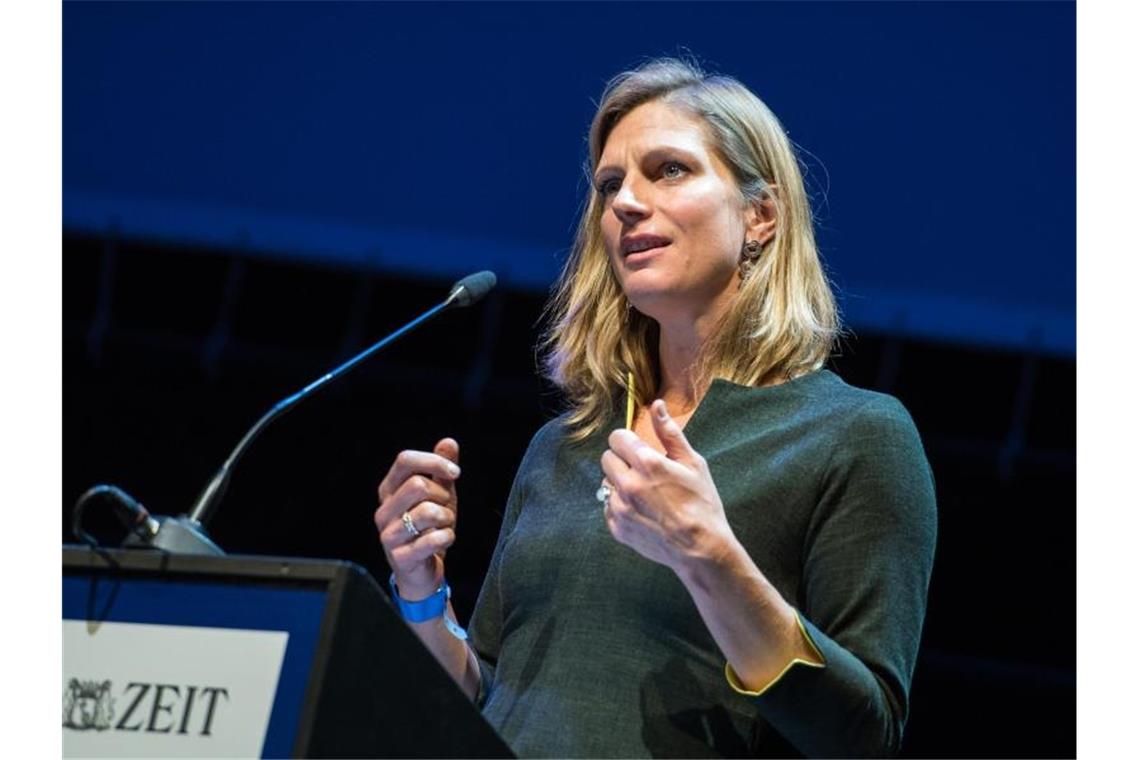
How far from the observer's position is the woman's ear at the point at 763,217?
170 cm

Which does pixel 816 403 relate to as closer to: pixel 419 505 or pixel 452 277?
pixel 419 505

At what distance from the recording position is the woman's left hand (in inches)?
46.4

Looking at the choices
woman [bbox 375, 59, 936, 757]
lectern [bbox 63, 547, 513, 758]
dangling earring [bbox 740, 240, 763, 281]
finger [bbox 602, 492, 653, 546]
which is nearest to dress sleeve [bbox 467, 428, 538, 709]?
woman [bbox 375, 59, 936, 757]

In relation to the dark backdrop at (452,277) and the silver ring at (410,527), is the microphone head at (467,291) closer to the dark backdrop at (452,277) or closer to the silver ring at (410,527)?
the silver ring at (410,527)

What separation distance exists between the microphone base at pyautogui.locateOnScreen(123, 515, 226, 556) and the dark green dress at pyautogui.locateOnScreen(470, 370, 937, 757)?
0.39 meters

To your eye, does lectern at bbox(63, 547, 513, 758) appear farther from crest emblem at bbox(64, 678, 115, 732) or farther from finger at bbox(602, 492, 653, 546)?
finger at bbox(602, 492, 653, 546)

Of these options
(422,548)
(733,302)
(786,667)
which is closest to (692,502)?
(786,667)

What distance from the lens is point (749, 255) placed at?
1.70 meters

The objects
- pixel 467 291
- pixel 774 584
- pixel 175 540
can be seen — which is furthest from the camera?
pixel 467 291

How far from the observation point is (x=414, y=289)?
3.49 meters

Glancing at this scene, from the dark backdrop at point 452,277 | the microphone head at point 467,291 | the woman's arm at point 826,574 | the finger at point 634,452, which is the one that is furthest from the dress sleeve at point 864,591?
the dark backdrop at point 452,277

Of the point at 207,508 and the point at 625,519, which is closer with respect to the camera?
the point at 625,519

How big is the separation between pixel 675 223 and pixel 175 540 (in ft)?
2.27

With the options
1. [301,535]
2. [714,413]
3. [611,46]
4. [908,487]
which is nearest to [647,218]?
[714,413]
